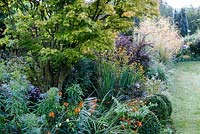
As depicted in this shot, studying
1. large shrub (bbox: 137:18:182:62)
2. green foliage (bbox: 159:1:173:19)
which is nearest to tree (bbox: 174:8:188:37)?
green foliage (bbox: 159:1:173:19)

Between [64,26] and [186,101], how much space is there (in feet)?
14.0

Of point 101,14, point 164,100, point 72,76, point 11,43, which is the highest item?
point 101,14

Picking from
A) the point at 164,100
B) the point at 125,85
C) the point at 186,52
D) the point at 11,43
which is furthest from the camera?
the point at 186,52

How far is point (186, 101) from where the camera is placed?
25.8 feet

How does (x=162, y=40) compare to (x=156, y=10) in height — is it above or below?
below

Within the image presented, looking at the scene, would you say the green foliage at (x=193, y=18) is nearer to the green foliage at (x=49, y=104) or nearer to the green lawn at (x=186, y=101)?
the green lawn at (x=186, y=101)

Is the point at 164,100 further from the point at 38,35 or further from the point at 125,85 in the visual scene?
the point at 38,35

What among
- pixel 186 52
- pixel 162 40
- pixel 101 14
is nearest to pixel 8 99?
pixel 101 14

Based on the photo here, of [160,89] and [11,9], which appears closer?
[11,9]

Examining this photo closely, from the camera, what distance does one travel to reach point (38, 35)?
5137 millimetres

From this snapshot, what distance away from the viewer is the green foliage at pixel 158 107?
5332 millimetres

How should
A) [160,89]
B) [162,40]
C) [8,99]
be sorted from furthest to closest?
1. [162,40]
2. [160,89]
3. [8,99]

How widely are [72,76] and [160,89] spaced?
7.28 feet

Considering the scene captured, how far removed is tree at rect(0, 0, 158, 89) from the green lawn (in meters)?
2.09
